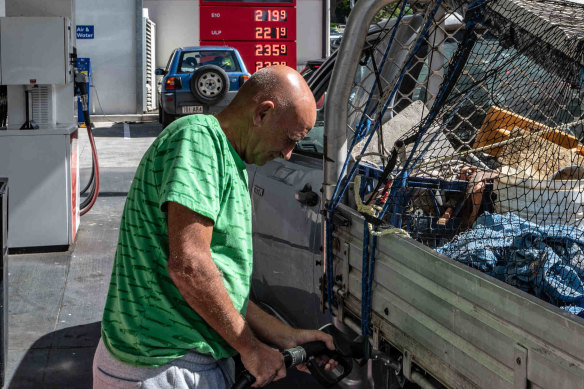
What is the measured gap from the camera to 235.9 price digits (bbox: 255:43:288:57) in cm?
1872

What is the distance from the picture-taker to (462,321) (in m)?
2.32

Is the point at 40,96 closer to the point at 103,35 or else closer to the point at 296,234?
the point at 296,234

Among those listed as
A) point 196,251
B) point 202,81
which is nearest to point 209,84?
point 202,81

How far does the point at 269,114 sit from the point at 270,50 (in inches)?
666

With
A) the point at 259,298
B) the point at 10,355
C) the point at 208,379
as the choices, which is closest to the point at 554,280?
the point at 208,379

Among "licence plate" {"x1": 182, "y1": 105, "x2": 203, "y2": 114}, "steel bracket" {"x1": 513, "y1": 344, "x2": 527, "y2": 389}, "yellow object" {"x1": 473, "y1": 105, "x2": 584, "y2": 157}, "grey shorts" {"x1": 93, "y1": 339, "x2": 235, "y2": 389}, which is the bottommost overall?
"grey shorts" {"x1": 93, "y1": 339, "x2": 235, "y2": 389}

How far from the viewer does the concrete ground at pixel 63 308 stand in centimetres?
478

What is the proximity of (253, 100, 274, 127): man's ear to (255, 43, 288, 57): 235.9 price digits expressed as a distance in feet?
54.5

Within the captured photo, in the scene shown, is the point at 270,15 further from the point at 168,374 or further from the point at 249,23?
the point at 168,374

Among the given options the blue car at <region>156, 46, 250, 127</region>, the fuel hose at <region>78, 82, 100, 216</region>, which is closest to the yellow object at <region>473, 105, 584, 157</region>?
the fuel hose at <region>78, 82, 100, 216</region>

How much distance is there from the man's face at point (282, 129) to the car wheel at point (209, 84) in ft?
47.9

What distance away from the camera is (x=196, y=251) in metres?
2.13

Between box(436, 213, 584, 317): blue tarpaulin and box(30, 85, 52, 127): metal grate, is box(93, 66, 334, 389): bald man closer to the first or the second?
box(436, 213, 584, 317): blue tarpaulin

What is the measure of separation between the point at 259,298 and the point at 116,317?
7.75 ft
